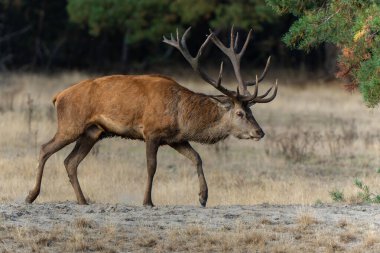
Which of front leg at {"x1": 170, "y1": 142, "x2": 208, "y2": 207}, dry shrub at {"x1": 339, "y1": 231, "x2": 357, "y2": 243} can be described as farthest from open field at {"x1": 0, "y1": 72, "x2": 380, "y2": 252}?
front leg at {"x1": 170, "y1": 142, "x2": 208, "y2": 207}

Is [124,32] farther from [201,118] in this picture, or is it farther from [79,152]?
[201,118]

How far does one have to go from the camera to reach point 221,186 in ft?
53.3

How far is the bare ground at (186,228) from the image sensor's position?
384 inches

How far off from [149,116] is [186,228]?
260 cm

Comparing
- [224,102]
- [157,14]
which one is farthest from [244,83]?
[157,14]

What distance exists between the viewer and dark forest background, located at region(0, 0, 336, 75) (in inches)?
1478

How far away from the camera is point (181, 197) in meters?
15.0

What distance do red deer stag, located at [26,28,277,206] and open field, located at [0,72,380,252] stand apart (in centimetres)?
78

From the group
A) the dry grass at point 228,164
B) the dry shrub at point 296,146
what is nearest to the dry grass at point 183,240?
the dry grass at point 228,164

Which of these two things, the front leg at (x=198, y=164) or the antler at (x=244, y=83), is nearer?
the front leg at (x=198, y=164)

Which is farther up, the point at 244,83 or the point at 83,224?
the point at 244,83

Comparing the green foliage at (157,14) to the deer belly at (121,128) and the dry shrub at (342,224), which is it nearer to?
the deer belly at (121,128)

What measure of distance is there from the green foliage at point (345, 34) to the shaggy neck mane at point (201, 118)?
4.03 ft

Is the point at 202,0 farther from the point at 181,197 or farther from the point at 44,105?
the point at 181,197
